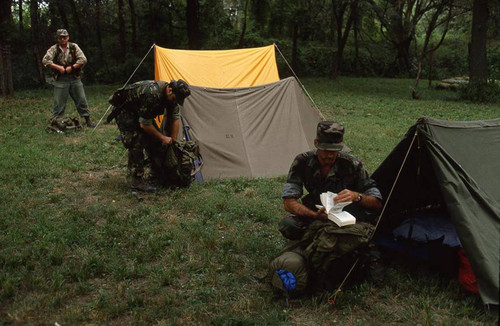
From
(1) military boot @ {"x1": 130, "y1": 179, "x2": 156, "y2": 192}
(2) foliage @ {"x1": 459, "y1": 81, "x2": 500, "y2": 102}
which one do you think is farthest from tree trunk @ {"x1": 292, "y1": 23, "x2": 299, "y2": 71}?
(1) military boot @ {"x1": 130, "y1": 179, "x2": 156, "y2": 192}

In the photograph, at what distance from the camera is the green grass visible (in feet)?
10.4

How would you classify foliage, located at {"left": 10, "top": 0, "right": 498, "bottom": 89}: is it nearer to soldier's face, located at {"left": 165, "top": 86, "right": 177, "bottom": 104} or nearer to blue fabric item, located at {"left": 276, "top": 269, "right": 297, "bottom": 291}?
soldier's face, located at {"left": 165, "top": 86, "right": 177, "bottom": 104}

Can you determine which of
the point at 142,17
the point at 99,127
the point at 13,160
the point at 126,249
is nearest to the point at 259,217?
the point at 126,249

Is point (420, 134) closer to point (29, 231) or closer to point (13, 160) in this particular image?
point (29, 231)

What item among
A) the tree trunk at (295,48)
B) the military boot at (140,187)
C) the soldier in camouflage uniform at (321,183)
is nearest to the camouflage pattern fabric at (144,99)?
the military boot at (140,187)

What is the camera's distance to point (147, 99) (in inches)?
204

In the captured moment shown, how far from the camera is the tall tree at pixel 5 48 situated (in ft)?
38.9

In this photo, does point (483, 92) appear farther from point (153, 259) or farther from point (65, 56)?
point (153, 259)

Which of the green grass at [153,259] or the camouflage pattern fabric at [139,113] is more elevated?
the camouflage pattern fabric at [139,113]

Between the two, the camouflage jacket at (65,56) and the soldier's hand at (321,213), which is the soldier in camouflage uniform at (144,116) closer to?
the soldier's hand at (321,213)

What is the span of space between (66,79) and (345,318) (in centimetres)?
739

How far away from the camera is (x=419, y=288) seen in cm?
349

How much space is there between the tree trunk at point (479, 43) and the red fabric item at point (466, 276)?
1196cm

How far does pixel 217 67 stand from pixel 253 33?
48.1 feet
